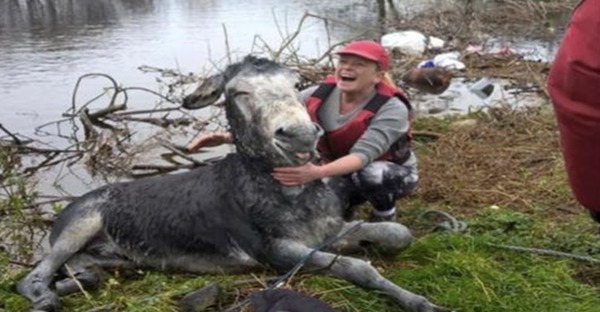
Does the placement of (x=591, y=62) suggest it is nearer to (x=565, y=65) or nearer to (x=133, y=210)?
(x=565, y=65)

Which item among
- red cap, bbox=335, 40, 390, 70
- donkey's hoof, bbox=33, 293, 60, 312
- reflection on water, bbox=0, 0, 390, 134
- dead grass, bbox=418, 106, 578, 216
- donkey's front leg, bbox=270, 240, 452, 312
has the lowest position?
reflection on water, bbox=0, 0, 390, 134

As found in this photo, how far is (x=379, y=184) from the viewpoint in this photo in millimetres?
5473

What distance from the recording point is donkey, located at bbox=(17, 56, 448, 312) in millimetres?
4648

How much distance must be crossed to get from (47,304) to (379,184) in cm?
A: 232

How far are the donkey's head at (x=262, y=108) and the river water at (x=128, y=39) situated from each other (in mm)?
4744

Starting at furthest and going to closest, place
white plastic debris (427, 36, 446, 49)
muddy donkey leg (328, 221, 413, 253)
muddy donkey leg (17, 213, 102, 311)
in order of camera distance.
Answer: white plastic debris (427, 36, 446, 49) → muddy donkey leg (328, 221, 413, 253) → muddy donkey leg (17, 213, 102, 311)

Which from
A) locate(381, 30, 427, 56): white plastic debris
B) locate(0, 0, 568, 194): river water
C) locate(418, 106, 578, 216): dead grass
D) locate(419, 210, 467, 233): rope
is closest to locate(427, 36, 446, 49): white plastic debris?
locate(381, 30, 427, 56): white plastic debris

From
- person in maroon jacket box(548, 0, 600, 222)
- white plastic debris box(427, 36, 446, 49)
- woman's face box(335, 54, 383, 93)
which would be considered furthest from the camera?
white plastic debris box(427, 36, 446, 49)

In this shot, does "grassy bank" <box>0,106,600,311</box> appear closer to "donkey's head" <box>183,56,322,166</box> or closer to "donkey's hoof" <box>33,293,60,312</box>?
"donkey's hoof" <box>33,293,60,312</box>

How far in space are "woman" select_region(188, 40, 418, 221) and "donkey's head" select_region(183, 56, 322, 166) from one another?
368 millimetres

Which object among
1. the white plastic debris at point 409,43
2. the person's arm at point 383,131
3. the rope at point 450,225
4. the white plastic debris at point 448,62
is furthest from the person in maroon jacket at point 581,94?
the white plastic debris at point 409,43

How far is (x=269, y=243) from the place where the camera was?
4.80 m

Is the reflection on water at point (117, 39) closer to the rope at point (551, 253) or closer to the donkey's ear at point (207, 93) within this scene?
the donkey's ear at point (207, 93)

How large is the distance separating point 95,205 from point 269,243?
136 centimetres
